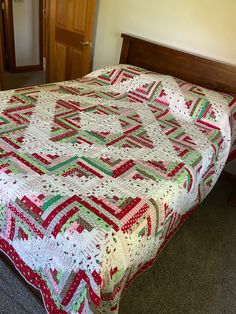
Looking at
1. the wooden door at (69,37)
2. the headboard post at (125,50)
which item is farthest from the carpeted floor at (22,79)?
the headboard post at (125,50)

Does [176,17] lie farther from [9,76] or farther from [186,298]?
[9,76]

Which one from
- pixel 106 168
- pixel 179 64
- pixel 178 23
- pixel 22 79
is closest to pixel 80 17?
pixel 178 23

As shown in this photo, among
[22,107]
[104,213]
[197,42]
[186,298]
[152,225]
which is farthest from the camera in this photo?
[197,42]

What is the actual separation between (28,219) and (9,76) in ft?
12.2

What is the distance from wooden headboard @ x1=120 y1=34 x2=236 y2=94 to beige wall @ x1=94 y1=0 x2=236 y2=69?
0.34ft

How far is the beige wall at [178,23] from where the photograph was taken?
2264mm

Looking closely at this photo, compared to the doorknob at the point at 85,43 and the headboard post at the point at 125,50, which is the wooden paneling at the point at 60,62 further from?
the headboard post at the point at 125,50

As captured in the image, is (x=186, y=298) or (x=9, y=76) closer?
(x=186, y=298)

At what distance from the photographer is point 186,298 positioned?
1.65 m

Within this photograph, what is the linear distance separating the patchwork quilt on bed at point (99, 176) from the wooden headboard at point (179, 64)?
20cm

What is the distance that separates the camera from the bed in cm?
110

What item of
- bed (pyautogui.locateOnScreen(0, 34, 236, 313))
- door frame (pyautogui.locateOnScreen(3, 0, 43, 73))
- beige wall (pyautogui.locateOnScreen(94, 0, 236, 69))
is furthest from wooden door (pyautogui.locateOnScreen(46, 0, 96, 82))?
door frame (pyautogui.locateOnScreen(3, 0, 43, 73))

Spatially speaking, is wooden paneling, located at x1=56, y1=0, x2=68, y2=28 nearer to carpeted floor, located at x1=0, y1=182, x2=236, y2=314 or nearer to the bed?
the bed

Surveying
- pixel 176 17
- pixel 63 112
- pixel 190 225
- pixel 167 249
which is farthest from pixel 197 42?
pixel 167 249
